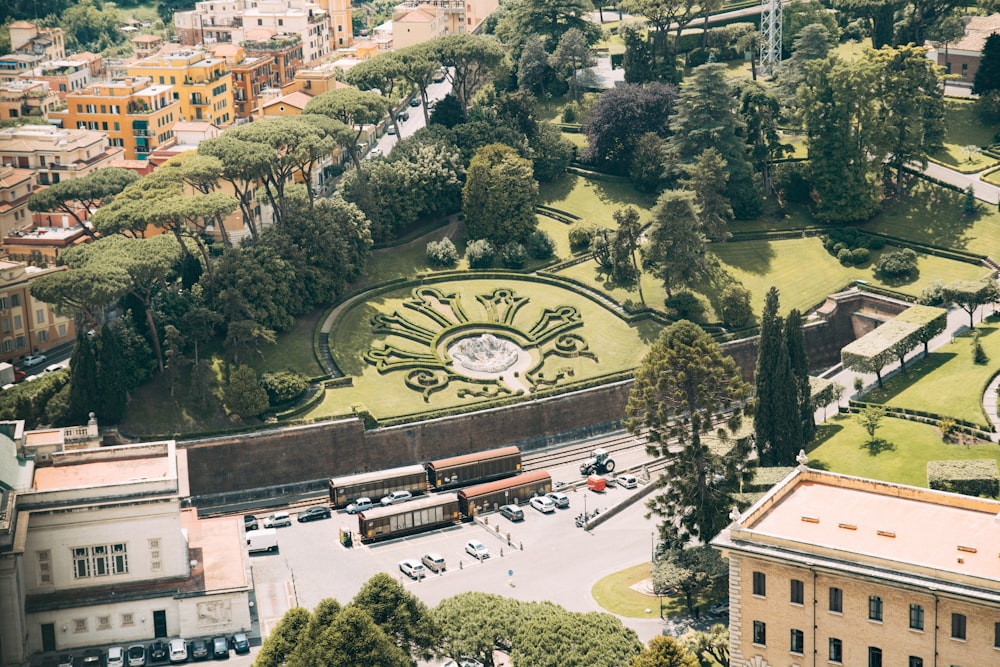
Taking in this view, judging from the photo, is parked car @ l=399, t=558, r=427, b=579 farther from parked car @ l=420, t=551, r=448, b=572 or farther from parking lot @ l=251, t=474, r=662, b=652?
parked car @ l=420, t=551, r=448, b=572

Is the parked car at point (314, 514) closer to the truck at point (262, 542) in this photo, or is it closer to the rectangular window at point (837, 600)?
the truck at point (262, 542)

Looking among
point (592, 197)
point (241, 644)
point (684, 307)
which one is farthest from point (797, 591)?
point (592, 197)

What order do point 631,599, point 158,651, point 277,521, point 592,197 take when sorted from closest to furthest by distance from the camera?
point 158,651, point 631,599, point 277,521, point 592,197

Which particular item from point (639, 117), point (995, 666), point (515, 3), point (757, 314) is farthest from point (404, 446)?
point (515, 3)

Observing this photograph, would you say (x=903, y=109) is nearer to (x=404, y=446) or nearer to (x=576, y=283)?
(x=576, y=283)

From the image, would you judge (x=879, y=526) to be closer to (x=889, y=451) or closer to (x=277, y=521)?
(x=889, y=451)

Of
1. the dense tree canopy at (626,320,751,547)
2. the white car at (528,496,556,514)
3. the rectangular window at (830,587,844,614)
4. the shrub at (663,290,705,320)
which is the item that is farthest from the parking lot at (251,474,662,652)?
the shrub at (663,290,705,320)

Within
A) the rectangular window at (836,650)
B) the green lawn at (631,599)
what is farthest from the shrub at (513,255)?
the rectangular window at (836,650)

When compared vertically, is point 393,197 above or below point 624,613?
above
